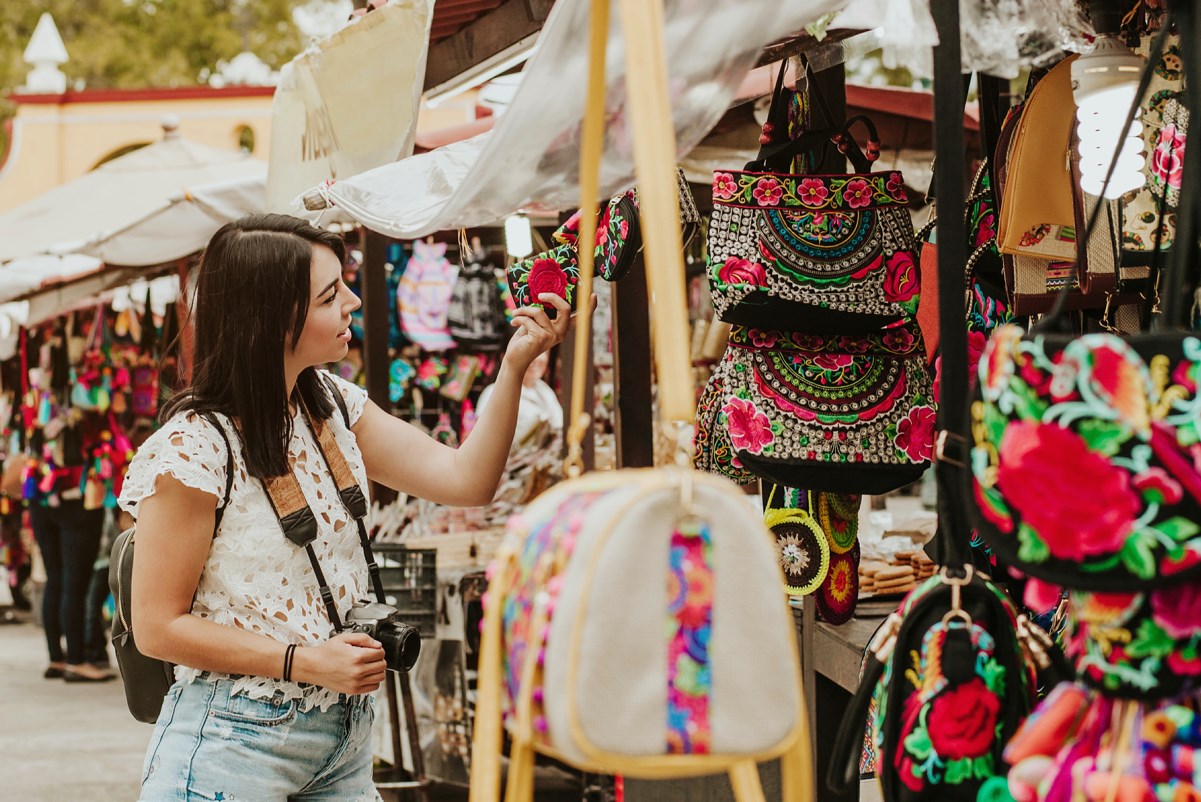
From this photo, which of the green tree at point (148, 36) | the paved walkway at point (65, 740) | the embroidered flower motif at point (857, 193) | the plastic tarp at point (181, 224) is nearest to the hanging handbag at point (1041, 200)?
the embroidered flower motif at point (857, 193)

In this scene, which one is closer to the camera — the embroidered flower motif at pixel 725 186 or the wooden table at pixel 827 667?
the embroidered flower motif at pixel 725 186

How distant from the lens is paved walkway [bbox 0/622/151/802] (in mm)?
6141

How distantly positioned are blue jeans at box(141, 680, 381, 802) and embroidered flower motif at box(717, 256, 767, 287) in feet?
3.21

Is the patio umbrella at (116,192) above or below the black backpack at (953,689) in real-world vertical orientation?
above

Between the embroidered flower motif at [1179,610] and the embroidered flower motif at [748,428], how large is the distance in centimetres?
135

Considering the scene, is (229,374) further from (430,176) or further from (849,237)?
(849,237)

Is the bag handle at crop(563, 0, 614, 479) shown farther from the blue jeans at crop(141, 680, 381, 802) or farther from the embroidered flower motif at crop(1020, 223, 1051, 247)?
the blue jeans at crop(141, 680, 381, 802)

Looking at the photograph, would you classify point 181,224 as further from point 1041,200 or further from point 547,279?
point 1041,200

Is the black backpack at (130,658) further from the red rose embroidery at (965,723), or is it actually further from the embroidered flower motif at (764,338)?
the red rose embroidery at (965,723)

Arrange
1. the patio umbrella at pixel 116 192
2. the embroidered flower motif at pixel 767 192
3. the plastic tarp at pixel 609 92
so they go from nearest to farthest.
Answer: the plastic tarp at pixel 609 92
the embroidered flower motif at pixel 767 192
the patio umbrella at pixel 116 192

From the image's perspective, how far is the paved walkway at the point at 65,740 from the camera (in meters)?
6.14

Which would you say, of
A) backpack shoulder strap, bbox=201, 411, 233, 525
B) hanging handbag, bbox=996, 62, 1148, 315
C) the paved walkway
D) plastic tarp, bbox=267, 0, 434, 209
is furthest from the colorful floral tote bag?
Answer: the paved walkway

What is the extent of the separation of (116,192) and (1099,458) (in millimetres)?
8854

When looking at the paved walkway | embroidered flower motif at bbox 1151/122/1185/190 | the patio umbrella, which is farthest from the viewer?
the patio umbrella
